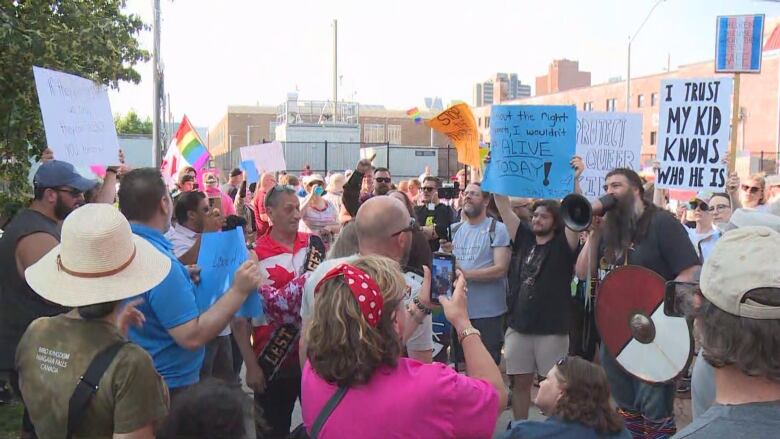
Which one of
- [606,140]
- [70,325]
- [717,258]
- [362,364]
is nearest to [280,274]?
[70,325]

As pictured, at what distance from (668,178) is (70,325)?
5355 millimetres

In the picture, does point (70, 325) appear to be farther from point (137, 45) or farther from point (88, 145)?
point (137, 45)

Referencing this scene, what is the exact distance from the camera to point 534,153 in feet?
18.4

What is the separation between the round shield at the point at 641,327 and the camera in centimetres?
372

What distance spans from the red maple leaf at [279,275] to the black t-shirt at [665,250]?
212 cm

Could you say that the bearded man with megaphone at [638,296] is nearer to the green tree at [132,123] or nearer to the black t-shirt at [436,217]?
the black t-shirt at [436,217]

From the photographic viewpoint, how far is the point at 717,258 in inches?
64.0

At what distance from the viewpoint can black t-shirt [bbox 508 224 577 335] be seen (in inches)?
199

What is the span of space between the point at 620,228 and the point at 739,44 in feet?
12.0

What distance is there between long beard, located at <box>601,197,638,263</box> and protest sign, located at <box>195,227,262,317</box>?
232 centimetres

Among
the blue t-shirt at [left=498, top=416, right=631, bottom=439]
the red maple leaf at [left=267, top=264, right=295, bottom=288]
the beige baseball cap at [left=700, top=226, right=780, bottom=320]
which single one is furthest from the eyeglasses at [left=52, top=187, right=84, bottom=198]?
the beige baseball cap at [left=700, top=226, right=780, bottom=320]

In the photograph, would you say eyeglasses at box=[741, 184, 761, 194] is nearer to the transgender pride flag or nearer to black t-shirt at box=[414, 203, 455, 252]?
the transgender pride flag

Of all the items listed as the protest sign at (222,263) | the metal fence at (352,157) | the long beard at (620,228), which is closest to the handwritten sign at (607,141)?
the long beard at (620,228)

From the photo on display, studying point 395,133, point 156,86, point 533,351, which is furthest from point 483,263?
→ point 395,133
